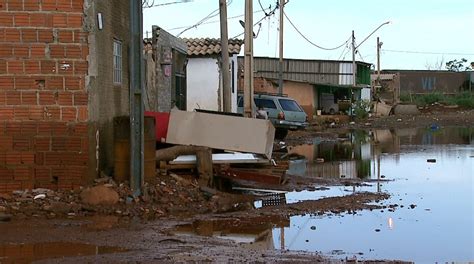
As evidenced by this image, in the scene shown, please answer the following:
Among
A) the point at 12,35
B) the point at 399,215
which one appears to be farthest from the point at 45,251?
the point at 399,215

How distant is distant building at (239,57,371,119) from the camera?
2205 inches

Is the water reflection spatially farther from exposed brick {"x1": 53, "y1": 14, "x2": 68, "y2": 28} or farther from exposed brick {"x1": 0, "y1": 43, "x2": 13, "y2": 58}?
exposed brick {"x1": 0, "y1": 43, "x2": 13, "y2": 58}

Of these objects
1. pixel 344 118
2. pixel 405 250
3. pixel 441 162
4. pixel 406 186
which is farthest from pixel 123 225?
pixel 344 118

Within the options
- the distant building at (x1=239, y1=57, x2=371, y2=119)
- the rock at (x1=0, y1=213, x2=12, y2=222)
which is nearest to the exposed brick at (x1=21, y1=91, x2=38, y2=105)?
the rock at (x1=0, y1=213, x2=12, y2=222)

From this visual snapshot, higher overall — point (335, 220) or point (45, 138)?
point (45, 138)

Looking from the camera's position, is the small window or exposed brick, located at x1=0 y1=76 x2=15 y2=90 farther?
the small window

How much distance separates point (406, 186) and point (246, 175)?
3.99 m

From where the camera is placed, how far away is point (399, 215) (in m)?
13.0

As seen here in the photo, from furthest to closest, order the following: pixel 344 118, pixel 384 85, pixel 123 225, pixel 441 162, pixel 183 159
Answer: pixel 384 85, pixel 344 118, pixel 441 162, pixel 183 159, pixel 123 225

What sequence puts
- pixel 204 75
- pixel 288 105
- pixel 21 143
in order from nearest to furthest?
pixel 21 143 < pixel 204 75 < pixel 288 105

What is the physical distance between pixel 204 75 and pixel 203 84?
1.23ft

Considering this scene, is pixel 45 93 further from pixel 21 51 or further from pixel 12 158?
pixel 12 158

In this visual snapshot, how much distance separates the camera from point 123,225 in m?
11.7

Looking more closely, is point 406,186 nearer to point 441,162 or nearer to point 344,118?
point 441,162
